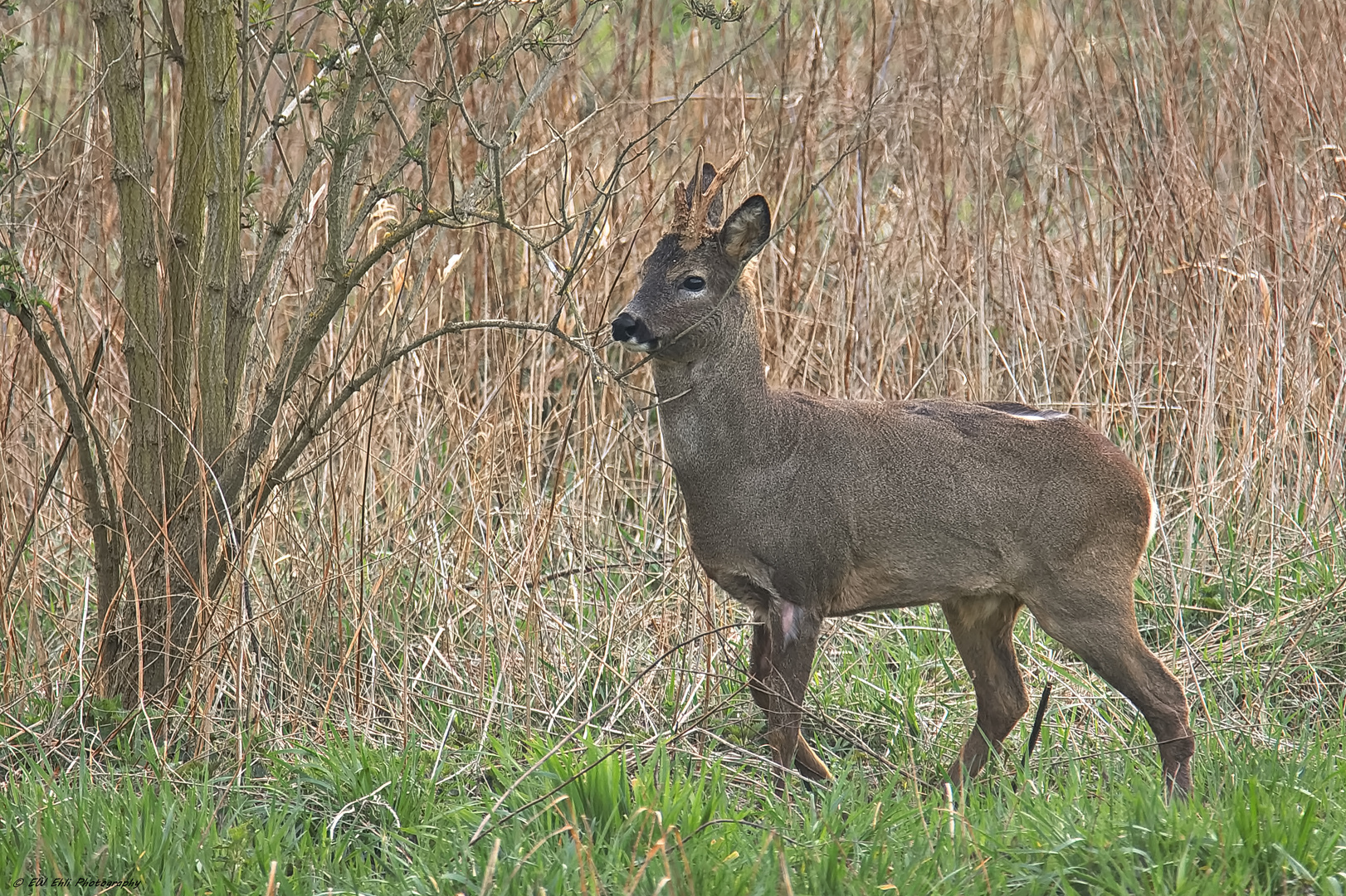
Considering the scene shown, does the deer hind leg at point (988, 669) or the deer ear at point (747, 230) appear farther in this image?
the deer hind leg at point (988, 669)

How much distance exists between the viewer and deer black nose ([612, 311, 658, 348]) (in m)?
4.24

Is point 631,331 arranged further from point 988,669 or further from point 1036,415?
point 988,669

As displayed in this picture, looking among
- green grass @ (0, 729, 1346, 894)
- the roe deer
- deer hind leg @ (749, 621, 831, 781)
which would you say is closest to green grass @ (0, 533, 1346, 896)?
green grass @ (0, 729, 1346, 894)

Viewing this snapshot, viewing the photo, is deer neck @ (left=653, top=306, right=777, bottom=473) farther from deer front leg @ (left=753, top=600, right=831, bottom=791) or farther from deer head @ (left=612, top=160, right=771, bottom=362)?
deer front leg @ (left=753, top=600, right=831, bottom=791)

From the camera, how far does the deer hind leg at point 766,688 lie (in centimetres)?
447

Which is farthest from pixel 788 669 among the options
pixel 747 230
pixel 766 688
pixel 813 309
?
pixel 813 309

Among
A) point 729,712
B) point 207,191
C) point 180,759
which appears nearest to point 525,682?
point 729,712

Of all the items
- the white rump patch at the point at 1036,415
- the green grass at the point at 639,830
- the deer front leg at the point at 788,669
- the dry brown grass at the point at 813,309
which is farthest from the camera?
the dry brown grass at the point at 813,309

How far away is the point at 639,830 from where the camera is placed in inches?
135

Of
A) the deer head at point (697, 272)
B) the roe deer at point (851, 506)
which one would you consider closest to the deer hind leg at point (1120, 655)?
the roe deer at point (851, 506)

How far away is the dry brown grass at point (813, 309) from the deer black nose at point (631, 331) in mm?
944

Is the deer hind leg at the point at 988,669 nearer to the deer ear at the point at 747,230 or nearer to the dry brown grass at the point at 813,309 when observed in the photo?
the dry brown grass at the point at 813,309

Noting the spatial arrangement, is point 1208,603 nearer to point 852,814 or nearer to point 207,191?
point 852,814

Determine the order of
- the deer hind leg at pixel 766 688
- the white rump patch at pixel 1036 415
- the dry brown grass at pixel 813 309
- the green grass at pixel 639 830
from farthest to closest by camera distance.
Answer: the dry brown grass at pixel 813 309, the white rump patch at pixel 1036 415, the deer hind leg at pixel 766 688, the green grass at pixel 639 830
